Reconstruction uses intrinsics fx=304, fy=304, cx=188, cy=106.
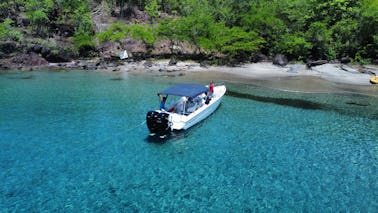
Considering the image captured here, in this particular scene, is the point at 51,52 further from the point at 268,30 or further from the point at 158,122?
the point at 158,122

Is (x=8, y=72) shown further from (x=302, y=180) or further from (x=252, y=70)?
(x=302, y=180)

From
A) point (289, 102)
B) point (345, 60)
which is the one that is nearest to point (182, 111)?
point (289, 102)

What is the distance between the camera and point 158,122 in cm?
2233

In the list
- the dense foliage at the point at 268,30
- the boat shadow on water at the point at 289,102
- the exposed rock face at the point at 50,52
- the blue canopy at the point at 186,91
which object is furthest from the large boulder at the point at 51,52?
the blue canopy at the point at 186,91

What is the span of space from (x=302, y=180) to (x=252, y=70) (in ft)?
121

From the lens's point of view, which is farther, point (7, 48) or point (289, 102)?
point (7, 48)

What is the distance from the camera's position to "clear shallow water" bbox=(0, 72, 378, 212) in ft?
50.3

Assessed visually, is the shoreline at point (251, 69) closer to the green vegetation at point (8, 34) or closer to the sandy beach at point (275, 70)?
the sandy beach at point (275, 70)

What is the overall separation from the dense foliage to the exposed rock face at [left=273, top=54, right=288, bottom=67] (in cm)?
202

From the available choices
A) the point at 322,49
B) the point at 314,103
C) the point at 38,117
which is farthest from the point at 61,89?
the point at 322,49

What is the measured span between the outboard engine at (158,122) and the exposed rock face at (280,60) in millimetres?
38183

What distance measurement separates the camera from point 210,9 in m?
68.7

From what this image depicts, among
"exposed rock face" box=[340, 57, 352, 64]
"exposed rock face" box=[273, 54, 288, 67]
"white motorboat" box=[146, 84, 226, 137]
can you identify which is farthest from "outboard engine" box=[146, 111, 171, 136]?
"exposed rock face" box=[340, 57, 352, 64]

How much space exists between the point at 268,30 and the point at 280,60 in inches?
285
